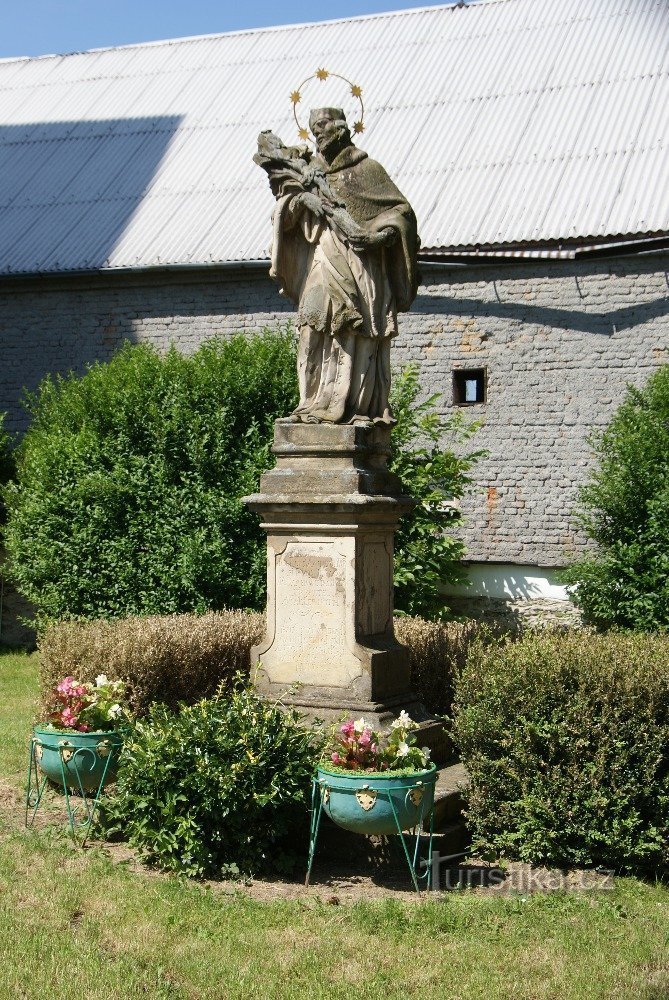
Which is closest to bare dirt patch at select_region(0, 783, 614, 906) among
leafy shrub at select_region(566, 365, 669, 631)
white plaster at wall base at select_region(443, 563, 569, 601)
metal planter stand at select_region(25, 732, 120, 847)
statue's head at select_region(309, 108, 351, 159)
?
metal planter stand at select_region(25, 732, 120, 847)

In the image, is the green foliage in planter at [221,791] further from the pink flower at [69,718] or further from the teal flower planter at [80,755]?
the pink flower at [69,718]

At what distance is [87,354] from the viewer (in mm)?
17453

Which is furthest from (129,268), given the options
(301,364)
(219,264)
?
(301,364)

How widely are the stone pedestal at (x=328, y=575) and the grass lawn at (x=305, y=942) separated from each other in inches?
59.1

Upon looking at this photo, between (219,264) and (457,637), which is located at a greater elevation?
(219,264)

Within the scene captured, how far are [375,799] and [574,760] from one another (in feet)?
3.70

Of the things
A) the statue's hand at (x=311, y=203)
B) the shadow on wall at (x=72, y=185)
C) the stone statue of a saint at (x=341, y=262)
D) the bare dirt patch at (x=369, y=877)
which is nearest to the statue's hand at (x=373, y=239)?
the stone statue of a saint at (x=341, y=262)

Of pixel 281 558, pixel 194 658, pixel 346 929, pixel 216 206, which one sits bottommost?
pixel 346 929

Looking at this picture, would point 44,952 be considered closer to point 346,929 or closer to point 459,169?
point 346,929

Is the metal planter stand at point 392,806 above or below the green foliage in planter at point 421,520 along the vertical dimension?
below

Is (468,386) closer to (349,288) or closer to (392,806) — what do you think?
(349,288)

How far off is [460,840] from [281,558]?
1827 millimetres

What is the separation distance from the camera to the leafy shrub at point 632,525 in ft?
42.7

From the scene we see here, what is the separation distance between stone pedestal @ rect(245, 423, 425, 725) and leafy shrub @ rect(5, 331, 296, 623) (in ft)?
19.0
